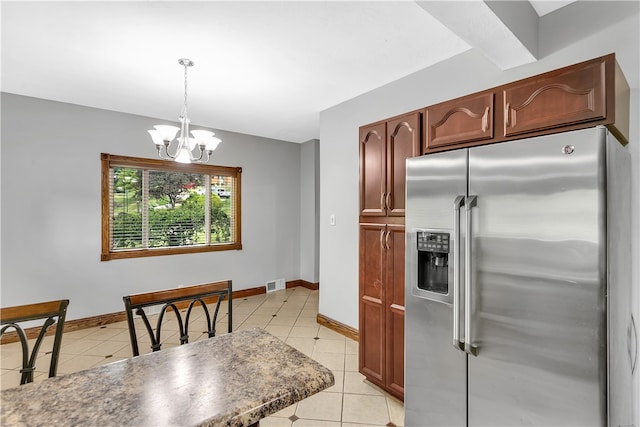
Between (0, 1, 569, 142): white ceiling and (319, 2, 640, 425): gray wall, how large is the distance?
0.46 ft

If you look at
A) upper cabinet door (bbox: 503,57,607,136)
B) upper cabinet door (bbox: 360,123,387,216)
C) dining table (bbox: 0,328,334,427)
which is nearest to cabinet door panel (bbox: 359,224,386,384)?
upper cabinet door (bbox: 360,123,387,216)

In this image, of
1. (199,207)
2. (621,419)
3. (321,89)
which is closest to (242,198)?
(199,207)

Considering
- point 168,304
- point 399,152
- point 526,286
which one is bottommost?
point 168,304

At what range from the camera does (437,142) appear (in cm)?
188

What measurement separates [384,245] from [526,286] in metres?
1.01

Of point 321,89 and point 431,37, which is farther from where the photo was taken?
point 321,89

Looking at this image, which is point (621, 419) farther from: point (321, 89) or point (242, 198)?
point (242, 198)

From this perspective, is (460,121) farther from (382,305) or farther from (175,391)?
(175,391)

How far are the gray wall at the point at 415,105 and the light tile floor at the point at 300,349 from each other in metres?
0.44

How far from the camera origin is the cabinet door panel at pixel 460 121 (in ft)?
5.43

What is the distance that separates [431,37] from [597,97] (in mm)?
1212

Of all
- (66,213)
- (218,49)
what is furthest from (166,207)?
(218,49)

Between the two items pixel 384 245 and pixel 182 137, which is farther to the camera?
pixel 182 137

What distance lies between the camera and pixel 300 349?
10.2ft
